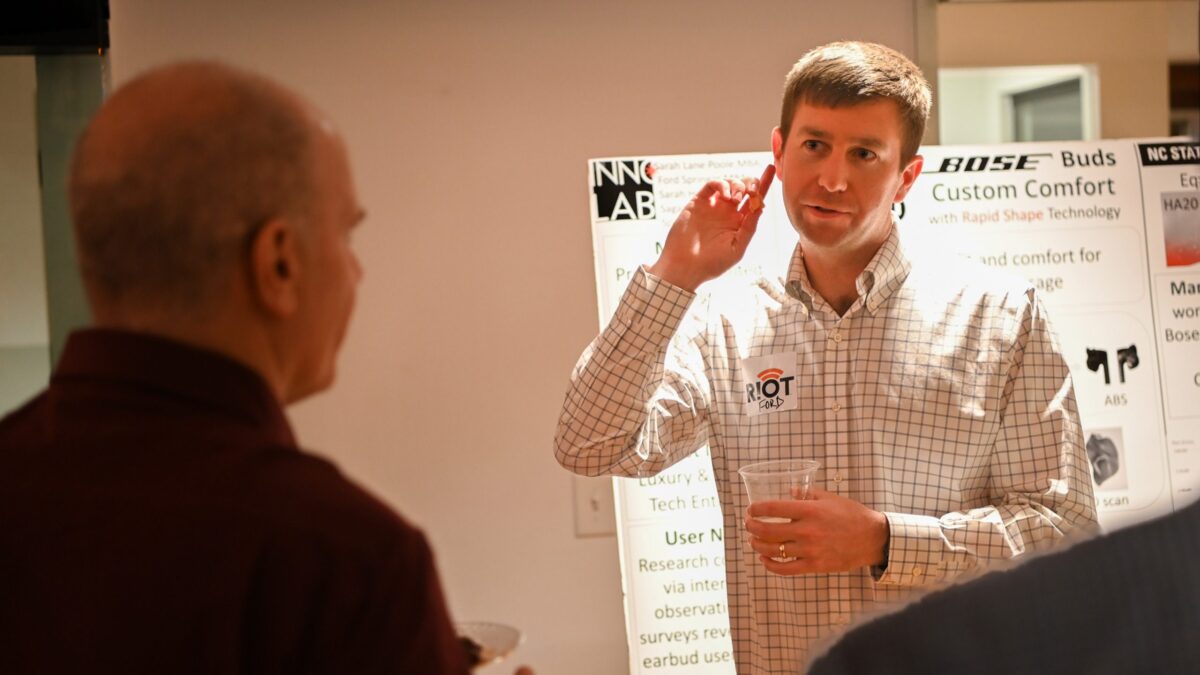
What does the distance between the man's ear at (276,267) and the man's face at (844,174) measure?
137cm

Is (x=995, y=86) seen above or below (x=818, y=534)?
above

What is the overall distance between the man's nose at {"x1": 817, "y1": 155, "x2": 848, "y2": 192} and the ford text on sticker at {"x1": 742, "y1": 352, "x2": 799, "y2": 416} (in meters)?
0.32

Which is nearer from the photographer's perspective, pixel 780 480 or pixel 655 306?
pixel 780 480

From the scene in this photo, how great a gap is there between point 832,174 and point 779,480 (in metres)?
0.58

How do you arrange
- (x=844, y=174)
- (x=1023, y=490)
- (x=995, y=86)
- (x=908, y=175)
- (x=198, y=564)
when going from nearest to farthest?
(x=198, y=564) < (x=1023, y=490) < (x=844, y=174) < (x=908, y=175) < (x=995, y=86)

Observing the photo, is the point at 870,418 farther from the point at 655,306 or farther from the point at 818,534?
the point at 655,306

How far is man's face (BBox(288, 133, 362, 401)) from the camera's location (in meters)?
0.98

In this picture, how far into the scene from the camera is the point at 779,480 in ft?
6.42

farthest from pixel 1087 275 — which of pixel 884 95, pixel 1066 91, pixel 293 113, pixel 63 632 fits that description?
pixel 63 632

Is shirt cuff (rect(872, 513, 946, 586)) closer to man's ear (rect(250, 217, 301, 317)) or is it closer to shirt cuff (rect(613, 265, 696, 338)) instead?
shirt cuff (rect(613, 265, 696, 338))

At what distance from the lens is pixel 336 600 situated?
A: 858mm

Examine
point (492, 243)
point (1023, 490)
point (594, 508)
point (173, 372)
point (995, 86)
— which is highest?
point (995, 86)

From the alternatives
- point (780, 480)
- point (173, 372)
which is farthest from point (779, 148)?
point (173, 372)

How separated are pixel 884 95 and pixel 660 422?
732 mm
